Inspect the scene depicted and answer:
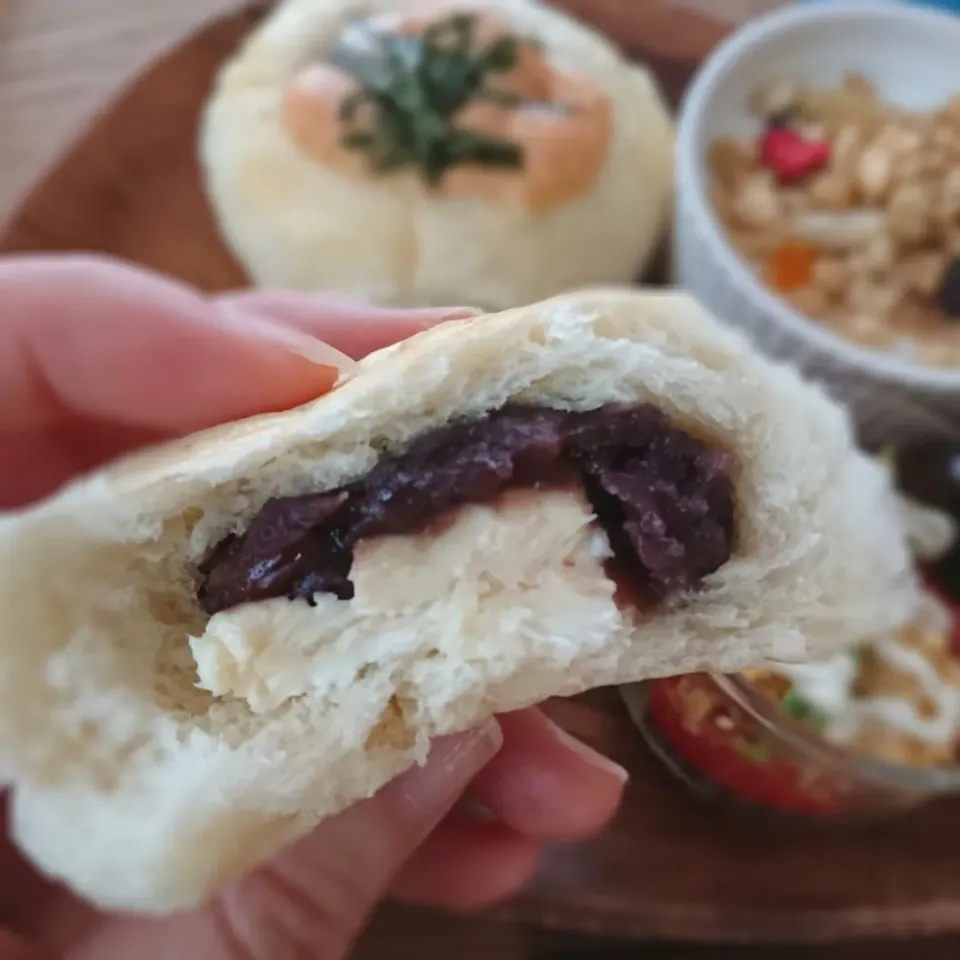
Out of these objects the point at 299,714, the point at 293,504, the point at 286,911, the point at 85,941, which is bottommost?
the point at 85,941

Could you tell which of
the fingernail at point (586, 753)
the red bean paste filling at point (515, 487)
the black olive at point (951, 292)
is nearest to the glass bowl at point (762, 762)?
the fingernail at point (586, 753)

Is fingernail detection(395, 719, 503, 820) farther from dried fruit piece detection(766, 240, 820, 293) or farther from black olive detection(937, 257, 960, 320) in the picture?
black olive detection(937, 257, 960, 320)

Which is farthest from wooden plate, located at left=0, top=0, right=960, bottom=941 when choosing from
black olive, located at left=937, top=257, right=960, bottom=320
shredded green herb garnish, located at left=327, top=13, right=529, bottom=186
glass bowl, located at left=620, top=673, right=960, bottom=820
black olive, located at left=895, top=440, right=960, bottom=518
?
shredded green herb garnish, located at left=327, top=13, right=529, bottom=186

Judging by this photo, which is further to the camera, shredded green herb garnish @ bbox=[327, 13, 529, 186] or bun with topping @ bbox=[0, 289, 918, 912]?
shredded green herb garnish @ bbox=[327, 13, 529, 186]

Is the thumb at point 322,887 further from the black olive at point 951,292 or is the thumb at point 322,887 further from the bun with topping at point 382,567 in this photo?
the black olive at point 951,292

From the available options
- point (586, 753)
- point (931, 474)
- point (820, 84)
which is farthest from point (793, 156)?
point (586, 753)

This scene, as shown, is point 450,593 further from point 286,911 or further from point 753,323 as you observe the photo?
point 753,323

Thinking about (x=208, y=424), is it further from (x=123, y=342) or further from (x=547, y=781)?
(x=547, y=781)

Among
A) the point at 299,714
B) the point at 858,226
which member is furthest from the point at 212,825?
the point at 858,226
